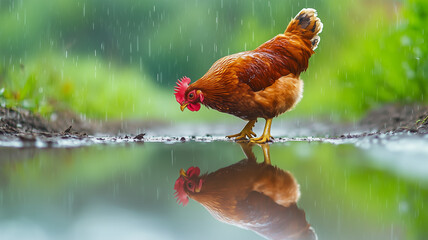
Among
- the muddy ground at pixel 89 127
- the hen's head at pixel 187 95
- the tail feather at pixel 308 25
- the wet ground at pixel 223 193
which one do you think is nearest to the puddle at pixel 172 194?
the wet ground at pixel 223 193

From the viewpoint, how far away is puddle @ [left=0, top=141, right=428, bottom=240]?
131 centimetres

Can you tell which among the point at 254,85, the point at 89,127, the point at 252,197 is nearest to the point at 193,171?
the point at 252,197

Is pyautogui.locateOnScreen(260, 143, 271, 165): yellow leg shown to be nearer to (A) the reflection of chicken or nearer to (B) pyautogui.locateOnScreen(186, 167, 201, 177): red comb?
(A) the reflection of chicken

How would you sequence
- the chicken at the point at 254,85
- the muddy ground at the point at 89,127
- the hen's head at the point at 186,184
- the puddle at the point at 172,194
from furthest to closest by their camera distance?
the chicken at the point at 254,85 < the muddy ground at the point at 89,127 < the hen's head at the point at 186,184 < the puddle at the point at 172,194

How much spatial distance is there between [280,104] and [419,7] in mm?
2274

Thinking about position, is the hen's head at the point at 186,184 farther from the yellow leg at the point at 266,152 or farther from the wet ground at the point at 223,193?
the yellow leg at the point at 266,152

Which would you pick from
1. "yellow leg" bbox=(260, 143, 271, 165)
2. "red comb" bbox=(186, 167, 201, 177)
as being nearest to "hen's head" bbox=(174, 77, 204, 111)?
"yellow leg" bbox=(260, 143, 271, 165)

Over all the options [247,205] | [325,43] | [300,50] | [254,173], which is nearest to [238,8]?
[325,43]

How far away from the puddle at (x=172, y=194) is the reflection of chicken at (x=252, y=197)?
0.05ft

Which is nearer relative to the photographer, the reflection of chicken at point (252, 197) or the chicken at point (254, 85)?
the reflection of chicken at point (252, 197)

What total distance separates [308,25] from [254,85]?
129 cm

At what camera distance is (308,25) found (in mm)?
4719

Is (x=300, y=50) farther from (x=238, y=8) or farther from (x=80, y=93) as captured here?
(x=238, y=8)

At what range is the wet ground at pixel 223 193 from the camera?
1315mm
